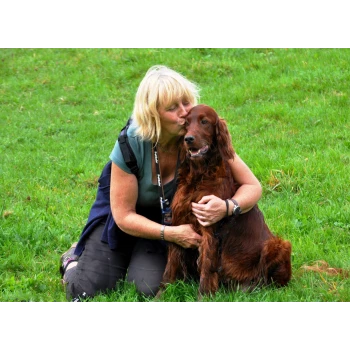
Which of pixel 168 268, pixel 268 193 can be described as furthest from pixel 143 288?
pixel 268 193

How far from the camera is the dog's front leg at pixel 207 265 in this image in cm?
414

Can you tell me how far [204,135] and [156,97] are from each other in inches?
18.0

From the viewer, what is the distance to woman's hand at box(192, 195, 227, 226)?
4.10 m

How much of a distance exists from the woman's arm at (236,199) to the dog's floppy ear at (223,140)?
0.15 metres

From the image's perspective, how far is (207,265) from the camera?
4145 mm

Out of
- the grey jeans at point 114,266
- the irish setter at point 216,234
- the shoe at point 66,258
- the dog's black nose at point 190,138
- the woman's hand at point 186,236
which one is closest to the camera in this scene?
the dog's black nose at point 190,138

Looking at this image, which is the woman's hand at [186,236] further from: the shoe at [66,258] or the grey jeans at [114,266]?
the shoe at [66,258]

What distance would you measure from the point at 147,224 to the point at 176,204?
254mm

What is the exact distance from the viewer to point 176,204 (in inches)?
167

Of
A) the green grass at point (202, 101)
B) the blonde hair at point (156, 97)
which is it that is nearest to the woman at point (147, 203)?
the blonde hair at point (156, 97)

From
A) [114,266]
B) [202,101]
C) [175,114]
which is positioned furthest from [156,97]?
[202,101]

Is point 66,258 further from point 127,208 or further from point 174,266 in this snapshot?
point 174,266

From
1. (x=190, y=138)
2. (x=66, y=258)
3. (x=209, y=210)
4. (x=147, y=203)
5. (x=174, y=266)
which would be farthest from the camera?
(x=66, y=258)

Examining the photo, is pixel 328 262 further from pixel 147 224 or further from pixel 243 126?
pixel 243 126
